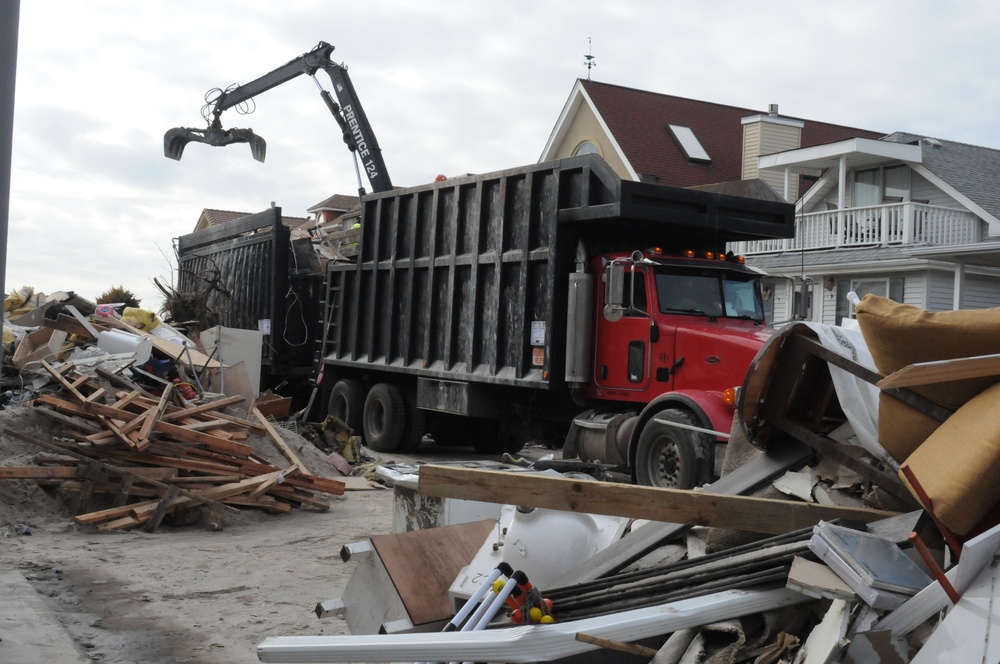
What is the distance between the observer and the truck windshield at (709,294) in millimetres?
10055

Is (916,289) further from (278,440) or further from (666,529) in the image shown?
(666,529)

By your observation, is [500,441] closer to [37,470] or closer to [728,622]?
[37,470]

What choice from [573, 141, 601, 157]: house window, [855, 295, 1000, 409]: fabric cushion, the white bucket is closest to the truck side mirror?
the white bucket

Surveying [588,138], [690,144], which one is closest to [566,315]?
[588,138]

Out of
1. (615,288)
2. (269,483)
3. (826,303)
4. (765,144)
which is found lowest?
(269,483)

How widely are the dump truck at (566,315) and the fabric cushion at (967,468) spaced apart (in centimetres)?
459

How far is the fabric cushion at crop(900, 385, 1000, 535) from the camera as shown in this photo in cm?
346

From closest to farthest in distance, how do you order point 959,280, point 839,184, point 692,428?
point 692,428, point 959,280, point 839,184

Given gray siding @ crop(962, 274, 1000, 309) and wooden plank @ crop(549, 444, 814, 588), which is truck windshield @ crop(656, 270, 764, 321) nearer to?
wooden plank @ crop(549, 444, 814, 588)

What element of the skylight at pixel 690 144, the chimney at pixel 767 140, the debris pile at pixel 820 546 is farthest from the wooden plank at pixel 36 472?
the chimney at pixel 767 140

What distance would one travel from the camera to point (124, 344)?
479 inches

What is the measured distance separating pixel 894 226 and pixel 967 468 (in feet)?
67.6

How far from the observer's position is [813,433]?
4.93m

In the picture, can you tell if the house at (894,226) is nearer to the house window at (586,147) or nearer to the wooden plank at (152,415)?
the house window at (586,147)
